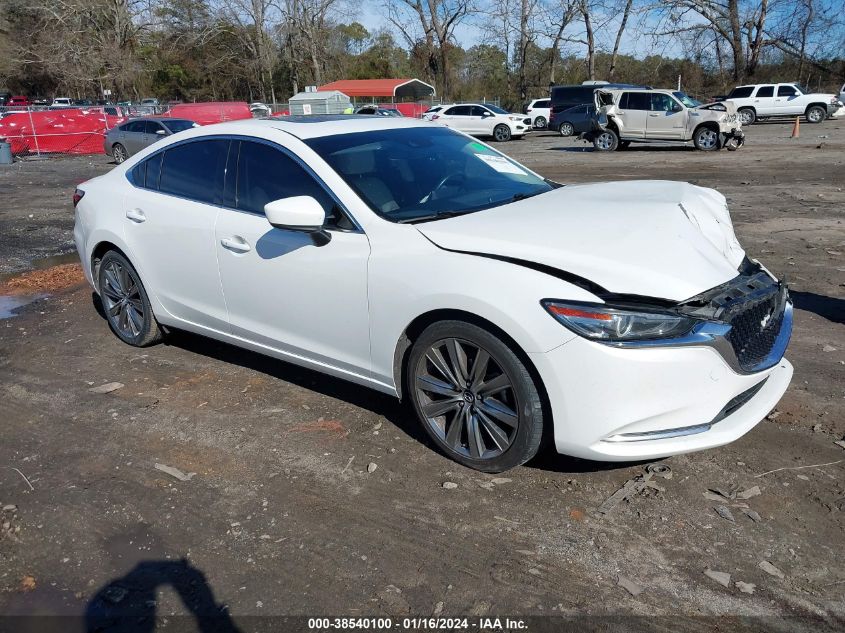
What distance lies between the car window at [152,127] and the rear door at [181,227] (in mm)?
17756

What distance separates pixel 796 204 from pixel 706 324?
9157 millimetres

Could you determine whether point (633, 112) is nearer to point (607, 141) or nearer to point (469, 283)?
point (607, 141)

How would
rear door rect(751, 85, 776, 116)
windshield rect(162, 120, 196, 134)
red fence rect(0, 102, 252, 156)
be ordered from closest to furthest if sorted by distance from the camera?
1. windshield rect(162, 120, 196, 134)
2. red fence rect(0, 102, 252, 156)
3. rear door rect(751, 85, 776, 116)

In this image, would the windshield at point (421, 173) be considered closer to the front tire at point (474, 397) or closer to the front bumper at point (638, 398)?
the front tire at point (474, 397)

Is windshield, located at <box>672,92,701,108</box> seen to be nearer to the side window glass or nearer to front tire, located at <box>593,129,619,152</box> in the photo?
front tire, located at <box>593,129,619,152</box>

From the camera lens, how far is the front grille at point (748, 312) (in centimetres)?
300

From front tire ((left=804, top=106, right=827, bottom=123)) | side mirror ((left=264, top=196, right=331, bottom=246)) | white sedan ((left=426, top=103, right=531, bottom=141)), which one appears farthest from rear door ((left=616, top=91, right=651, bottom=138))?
side mirror ((left=264, top=196, right=331, bottom=246))

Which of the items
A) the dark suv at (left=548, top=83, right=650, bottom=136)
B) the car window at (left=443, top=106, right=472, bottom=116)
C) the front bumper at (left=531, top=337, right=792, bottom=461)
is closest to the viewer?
the front bumper at (left=531, top=337, right=792, bottom=461)

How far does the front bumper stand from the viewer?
2877 mm

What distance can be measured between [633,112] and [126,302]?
20.6 metres

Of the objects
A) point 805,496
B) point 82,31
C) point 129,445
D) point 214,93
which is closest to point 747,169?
point 805,496

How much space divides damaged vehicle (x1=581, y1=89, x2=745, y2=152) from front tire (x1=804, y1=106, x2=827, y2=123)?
41.4 feet

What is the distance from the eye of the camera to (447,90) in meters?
60.2

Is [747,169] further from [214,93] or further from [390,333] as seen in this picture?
[214,93]
